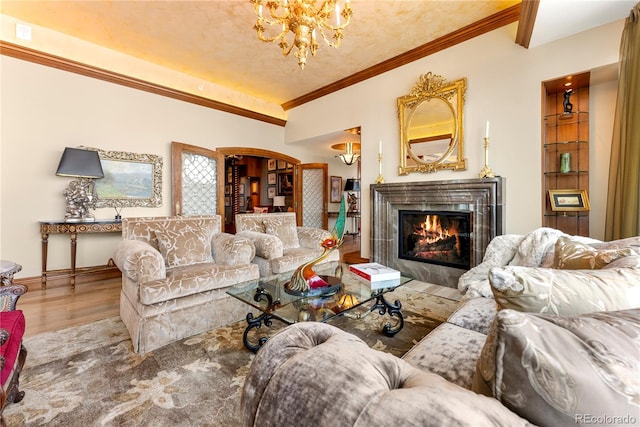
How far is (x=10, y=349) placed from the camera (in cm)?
117

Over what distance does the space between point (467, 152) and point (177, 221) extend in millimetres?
3346

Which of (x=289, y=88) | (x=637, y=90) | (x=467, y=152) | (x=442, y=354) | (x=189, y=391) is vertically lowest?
(x=189, y=391)

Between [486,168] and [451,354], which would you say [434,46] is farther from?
[451,354]

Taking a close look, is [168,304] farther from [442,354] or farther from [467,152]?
[467,152]

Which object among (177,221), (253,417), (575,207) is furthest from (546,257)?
(177,221)

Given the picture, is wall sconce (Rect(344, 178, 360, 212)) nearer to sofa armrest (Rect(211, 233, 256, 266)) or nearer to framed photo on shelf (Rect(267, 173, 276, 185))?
framed photo on shelf (Rect(267, 173, 276, 185))

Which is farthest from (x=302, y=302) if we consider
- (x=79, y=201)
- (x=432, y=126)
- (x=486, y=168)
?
(x=79, y=201)

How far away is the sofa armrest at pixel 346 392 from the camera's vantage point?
368 millimetres

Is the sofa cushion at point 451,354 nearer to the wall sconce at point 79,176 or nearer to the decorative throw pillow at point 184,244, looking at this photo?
the decorative throw pillow at point 184,244

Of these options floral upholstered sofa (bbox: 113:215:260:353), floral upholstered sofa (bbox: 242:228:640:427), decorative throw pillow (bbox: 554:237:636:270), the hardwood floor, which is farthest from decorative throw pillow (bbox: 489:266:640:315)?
the hardwood floor

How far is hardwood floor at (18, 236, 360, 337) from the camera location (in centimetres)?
228

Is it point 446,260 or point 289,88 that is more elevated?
point 289,88

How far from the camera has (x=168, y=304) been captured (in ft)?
6.31

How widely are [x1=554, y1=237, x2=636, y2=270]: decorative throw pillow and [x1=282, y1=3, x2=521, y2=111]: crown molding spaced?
278cm
